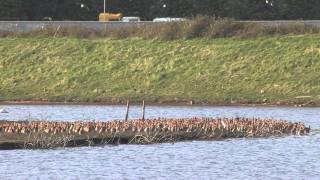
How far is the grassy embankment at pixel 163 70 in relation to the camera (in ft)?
196

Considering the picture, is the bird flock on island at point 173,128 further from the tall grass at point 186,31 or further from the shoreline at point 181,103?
the tall grass at point 186,31

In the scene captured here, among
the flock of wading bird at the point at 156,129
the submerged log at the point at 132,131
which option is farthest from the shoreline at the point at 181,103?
the submerged log at the point at 132,131

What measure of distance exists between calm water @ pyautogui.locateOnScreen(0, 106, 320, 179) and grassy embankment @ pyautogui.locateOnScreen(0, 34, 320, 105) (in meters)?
19.7

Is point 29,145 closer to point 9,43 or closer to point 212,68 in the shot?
point 212,68

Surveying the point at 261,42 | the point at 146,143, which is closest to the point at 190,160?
the point at 146,143

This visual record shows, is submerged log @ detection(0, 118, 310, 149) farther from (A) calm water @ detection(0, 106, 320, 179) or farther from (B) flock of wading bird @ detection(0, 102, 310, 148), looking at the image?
(A) calm water @ detection(0, 106, 320, 179)

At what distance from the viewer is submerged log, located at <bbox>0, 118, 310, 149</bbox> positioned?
34.8 meters

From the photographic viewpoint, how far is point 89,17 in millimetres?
108438

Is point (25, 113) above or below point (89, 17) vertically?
below

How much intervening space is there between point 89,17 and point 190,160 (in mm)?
77704

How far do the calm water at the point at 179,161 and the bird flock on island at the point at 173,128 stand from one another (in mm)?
1111

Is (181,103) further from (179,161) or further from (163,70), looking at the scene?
(179,161)

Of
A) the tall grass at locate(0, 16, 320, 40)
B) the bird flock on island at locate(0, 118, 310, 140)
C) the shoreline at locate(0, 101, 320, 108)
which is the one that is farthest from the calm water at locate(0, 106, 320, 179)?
the tall grass at locate(0, 16, 320, 40)

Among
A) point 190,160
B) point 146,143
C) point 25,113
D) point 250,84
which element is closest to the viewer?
point 190,160
